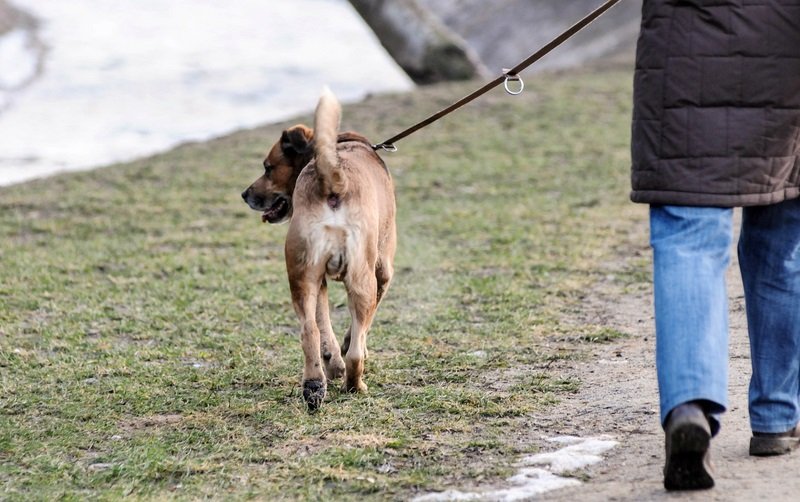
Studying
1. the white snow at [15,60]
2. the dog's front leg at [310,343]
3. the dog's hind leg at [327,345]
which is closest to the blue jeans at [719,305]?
the dog's front leg at [310,343]

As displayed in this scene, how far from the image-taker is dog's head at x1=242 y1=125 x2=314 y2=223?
5.53 metres

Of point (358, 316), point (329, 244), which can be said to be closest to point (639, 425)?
point (358, 316)

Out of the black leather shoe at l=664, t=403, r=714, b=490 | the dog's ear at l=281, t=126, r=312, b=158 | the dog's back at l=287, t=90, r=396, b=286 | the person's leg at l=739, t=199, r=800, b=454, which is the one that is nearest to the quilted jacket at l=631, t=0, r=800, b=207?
the person's leg at l=739, t=199, r=800, b=454

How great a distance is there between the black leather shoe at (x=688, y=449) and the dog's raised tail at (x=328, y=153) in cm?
182

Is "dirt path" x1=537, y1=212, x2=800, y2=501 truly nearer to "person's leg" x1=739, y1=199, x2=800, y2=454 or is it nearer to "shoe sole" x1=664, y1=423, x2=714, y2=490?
"shoe sole" x1=664, y1=423, x2=714, y2=490

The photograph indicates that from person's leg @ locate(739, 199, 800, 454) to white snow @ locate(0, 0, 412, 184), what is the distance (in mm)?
8641

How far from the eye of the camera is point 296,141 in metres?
5.51

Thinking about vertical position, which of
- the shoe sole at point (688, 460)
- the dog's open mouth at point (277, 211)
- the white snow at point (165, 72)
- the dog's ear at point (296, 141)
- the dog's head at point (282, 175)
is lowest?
the shoe sole at point (688, 460)

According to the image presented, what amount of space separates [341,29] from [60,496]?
18.0 m

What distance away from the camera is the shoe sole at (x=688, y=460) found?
3.22 meters

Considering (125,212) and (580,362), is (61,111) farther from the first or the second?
(580,362)

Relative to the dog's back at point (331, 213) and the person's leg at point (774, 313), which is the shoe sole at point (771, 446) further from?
the dog's back at point (331, 213)

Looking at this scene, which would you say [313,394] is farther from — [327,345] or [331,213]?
[331,213]

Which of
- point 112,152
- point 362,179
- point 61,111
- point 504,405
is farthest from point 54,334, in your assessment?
point 61,111
